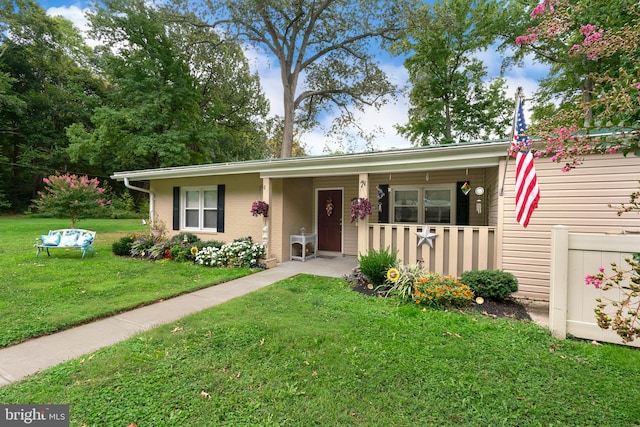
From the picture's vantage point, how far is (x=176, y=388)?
2268mm

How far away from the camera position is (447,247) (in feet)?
17.3

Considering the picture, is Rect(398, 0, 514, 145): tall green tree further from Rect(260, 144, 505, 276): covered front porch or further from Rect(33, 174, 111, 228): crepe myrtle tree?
Rect(33, 174, 111, 228): crepe myrtle tree

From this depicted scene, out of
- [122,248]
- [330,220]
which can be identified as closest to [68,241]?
[122,248]

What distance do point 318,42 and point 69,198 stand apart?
1318 cm

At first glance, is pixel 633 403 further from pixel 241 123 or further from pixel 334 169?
pixel 241 123

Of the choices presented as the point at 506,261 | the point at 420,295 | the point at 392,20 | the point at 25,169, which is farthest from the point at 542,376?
the point at 25,169

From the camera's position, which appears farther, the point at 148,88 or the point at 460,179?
the point at 148,88

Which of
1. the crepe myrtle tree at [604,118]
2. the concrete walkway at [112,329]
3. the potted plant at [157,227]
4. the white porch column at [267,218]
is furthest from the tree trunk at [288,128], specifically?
the crepe myrtle tree at [604,118]

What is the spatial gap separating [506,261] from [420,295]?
1.72m

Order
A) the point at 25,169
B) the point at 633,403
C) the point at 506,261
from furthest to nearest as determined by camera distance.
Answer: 1. the point at 25,169
2. the point at 506,261
3. the point at 633,403

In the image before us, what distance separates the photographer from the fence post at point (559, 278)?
3.12m

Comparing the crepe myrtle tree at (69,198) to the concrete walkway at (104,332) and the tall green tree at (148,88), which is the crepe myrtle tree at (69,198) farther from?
the concrete walkway at (104,332)

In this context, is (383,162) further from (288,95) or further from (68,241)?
(288,95)

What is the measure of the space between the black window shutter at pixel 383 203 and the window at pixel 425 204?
212mm
